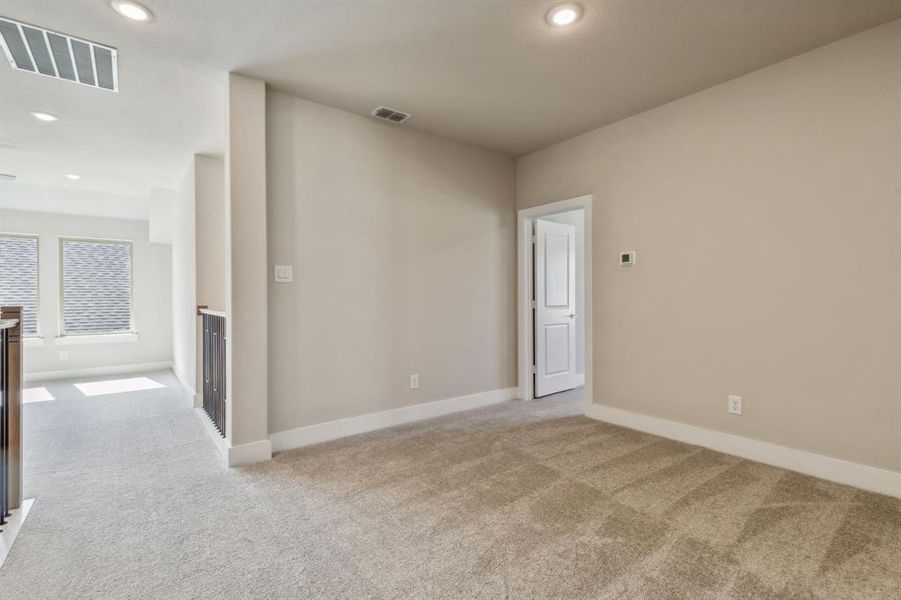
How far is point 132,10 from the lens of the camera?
7.15 feet

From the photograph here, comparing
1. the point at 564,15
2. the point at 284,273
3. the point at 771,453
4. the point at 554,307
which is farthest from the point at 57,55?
the point at 771,453

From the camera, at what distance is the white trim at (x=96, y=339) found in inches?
252

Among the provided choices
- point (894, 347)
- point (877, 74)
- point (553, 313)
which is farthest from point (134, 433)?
point (877, 74)

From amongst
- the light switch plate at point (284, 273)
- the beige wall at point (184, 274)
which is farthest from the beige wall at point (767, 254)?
the beige wall at point (184, 274)

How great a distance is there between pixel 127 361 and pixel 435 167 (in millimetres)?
6344

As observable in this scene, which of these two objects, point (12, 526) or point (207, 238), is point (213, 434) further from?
point (207, 238)

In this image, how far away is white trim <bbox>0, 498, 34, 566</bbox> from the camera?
1.89 metres

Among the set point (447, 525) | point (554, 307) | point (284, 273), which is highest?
point (284, 273)

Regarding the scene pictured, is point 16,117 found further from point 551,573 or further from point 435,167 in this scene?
point 551,573

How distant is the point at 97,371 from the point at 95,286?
1351 millimetres

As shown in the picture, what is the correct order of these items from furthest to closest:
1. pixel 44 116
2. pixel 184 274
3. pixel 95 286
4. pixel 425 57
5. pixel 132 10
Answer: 1. pixel 95 286
2. pixel 184 274
3. pixel 44 116
4. pixel 425 57
5. pixel 132 10

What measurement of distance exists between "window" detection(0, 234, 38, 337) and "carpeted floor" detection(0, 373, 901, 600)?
4.27 metres

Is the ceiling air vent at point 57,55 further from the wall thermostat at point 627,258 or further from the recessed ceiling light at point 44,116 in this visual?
the wall thermostat at point 627,258

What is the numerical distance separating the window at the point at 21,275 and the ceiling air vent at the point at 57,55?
492 cm
